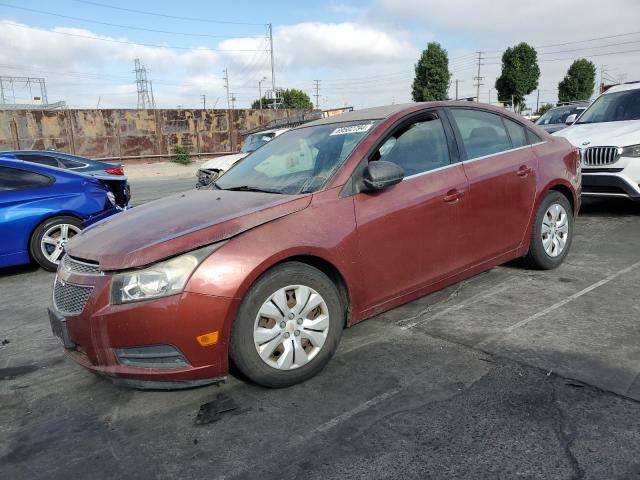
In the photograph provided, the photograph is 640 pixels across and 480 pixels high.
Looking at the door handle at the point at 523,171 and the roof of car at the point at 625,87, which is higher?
the roof of car at the point at 625,87

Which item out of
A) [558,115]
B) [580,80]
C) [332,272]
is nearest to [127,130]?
[558,115]

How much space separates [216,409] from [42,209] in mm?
4631

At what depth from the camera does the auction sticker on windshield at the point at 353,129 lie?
3891 millimetres

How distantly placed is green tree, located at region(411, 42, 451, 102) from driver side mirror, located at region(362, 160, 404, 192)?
45.7 m

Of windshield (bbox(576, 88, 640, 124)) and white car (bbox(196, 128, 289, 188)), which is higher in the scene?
windshield (bbox(576, 88, 640, 124))

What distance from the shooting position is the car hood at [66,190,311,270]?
2875mm

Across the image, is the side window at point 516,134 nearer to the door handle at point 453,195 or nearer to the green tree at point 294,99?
the door handle at point 453,195

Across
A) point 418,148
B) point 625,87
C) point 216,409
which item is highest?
point 625,87

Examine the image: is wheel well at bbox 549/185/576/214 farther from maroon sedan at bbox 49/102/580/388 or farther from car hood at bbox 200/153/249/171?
car hood at bbox 200/153/249/171

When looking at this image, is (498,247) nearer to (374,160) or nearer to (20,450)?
(374,160)

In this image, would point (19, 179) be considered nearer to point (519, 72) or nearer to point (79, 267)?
point (79, 267)

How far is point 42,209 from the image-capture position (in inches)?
254

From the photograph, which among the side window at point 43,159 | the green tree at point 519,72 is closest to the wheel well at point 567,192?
the side window at point 43,159

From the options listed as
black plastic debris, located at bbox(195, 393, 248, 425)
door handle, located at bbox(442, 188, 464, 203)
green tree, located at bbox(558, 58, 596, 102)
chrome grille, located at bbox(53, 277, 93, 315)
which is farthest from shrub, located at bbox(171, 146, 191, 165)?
green tree, located at bbox(558, 58, 596, 102)
